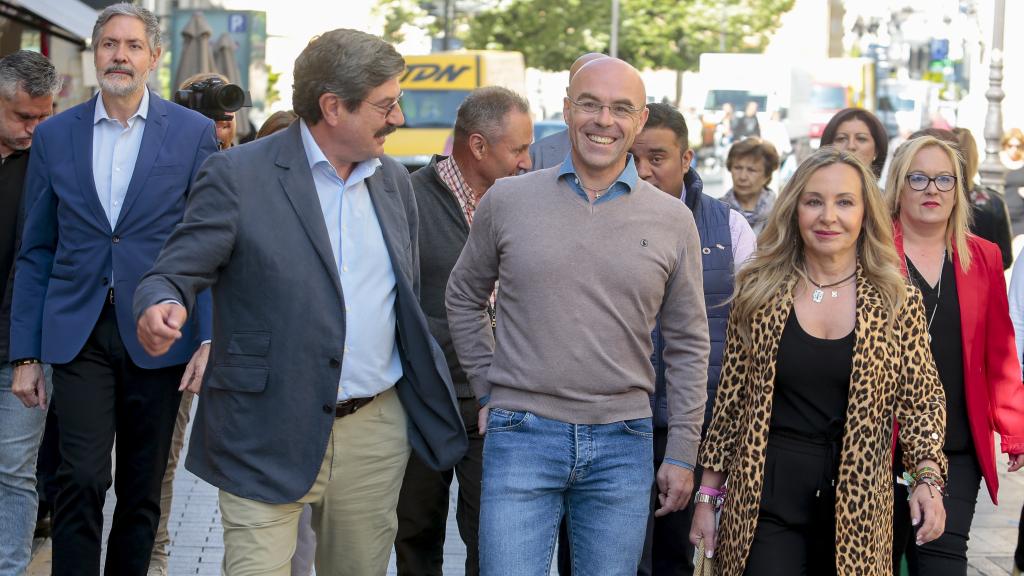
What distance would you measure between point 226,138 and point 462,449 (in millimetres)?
3081

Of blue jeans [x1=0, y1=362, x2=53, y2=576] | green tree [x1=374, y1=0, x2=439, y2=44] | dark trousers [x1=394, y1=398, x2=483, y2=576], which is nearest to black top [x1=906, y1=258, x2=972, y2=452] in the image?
dark trousers [x1=394, y1=398, x2=483, y2=576]

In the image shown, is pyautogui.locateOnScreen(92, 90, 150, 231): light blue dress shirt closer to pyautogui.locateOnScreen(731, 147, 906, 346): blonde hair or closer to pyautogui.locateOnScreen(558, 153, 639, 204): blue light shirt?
pyautogui.locateOnScreen(558, 153, 639, 204): blue light shirt

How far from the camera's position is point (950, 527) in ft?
16.0

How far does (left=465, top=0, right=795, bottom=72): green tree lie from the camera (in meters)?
45.0

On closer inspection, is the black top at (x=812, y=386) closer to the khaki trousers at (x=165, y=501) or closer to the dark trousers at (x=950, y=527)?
the dark trousers at (x=950, y=527)

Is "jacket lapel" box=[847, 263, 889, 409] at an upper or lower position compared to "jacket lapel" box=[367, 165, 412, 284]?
lower

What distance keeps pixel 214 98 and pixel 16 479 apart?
1921mm

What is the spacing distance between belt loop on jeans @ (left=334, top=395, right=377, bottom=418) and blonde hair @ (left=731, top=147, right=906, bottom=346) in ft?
3.80

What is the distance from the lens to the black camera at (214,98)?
6324mm

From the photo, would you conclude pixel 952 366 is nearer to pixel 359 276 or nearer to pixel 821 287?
pixel 821 287

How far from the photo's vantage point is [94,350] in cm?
494

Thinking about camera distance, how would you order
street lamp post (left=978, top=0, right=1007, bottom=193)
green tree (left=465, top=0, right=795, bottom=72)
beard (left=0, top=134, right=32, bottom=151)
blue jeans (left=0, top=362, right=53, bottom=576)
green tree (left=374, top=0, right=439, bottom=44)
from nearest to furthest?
1. blue jeans (left=0, top=362, right=53, bottom=576)
2. beard (left=0, top=134, right=32, bottom=151)
3. street lamp post (left=978, top=0, right=1007, bottom=193)
4. green tree (left=374, top=0, right=439, bottom=44)
5. green tree (left=465, top=0, right=795, bottom=72)

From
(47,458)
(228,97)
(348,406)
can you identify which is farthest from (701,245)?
(47,458)

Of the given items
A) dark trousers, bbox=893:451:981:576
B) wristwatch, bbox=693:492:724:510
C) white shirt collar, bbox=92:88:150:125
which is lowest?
dark trousers, bbox=893:451:981:576
